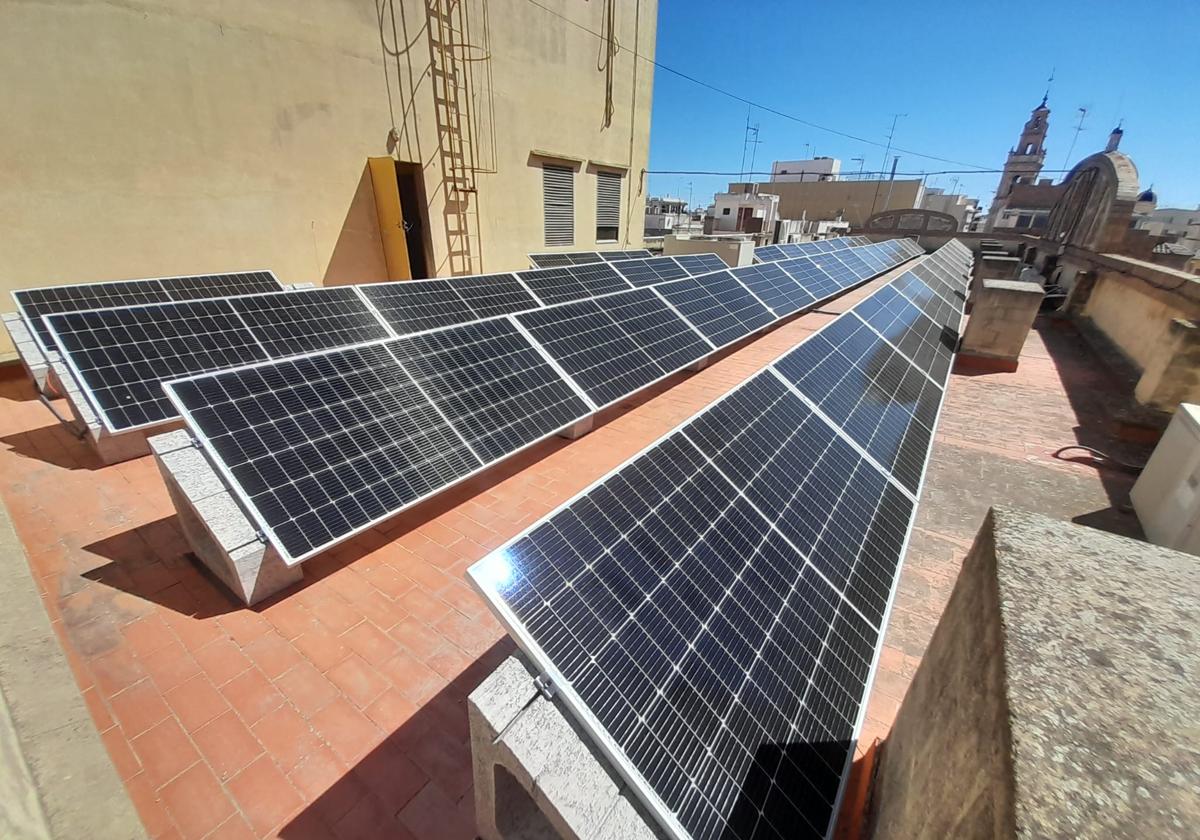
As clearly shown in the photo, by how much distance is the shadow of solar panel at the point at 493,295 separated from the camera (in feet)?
33.6

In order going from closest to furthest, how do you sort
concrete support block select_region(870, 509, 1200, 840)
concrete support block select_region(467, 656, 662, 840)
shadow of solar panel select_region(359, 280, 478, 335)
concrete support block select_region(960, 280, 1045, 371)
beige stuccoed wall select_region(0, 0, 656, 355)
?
concrete support block select_region(870, 509, 1200, 840) → concrete support block select_region(467, 656, 662, 840) → shadow of solar panel select_region(359, 280, 478, 335) → beige stuccoed wall select_region(0, 0, 656, 355) → concrete support block select_region(960, 280, 1045, 371)

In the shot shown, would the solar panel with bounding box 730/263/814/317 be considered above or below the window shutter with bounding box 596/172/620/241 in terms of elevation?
below

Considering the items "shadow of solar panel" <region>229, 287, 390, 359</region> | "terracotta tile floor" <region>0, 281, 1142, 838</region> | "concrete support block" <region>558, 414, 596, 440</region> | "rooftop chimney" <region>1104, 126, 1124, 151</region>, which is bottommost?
"terracotta tile floor" <region>0, 281, 1142, 838</region>

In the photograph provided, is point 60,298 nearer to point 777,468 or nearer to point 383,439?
point 383,439

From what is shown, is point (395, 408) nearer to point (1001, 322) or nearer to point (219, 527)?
point (219, 527)

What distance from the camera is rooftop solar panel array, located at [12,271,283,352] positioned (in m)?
7.48

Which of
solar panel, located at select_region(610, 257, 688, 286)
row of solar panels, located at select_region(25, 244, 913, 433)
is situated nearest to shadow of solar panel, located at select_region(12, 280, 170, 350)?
row of solar panels, located at select_region(25, 244, 913, 433)

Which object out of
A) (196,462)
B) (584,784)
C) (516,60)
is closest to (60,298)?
(196,462)

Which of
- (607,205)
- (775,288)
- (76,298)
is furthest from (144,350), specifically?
(607,205)

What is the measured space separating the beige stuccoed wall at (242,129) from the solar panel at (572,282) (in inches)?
189

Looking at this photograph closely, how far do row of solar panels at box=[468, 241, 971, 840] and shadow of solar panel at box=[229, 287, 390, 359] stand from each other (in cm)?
644

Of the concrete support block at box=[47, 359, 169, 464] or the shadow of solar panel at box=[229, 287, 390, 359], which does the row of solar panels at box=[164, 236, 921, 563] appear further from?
the concrete support block at box=[47, 359, 169, 464]

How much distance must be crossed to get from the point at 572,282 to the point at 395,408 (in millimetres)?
8559

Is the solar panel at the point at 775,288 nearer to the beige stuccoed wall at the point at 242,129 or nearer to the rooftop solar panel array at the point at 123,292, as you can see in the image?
the beige stuccoed wall at the point at 242,129
